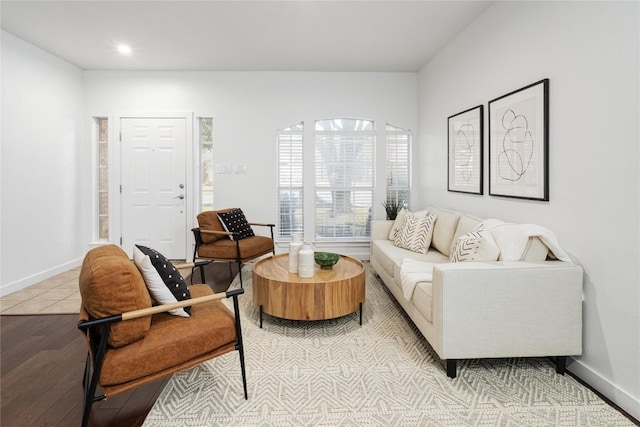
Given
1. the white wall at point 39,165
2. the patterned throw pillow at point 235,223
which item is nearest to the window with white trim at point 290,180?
the patterned throw pillow at point 235,223

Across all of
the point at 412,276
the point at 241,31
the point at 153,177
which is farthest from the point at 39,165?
the point at 412,276

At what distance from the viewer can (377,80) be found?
4.80 meters

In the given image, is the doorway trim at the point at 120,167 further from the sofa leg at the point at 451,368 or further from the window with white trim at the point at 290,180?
the sofa leg at the point at 451,368

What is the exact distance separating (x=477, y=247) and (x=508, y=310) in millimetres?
458

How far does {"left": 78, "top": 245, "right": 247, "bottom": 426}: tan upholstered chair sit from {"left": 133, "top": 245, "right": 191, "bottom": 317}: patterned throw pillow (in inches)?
3.0

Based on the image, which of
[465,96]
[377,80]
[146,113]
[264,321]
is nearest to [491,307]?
[264,321]

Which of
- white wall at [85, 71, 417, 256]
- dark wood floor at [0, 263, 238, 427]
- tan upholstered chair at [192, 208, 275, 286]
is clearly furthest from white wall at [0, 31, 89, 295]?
tan upholstered chair at [192, 208, 275, 286]

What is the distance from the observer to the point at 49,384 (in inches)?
77.1

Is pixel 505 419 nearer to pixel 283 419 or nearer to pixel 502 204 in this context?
pixel 283 419

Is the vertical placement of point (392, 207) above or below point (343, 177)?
below

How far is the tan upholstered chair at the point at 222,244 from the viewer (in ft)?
12.2

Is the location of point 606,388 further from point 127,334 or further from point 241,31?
point 241,31

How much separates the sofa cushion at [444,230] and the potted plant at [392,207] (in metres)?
1.02

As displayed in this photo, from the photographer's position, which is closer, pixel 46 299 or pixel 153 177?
pixel 46 299
